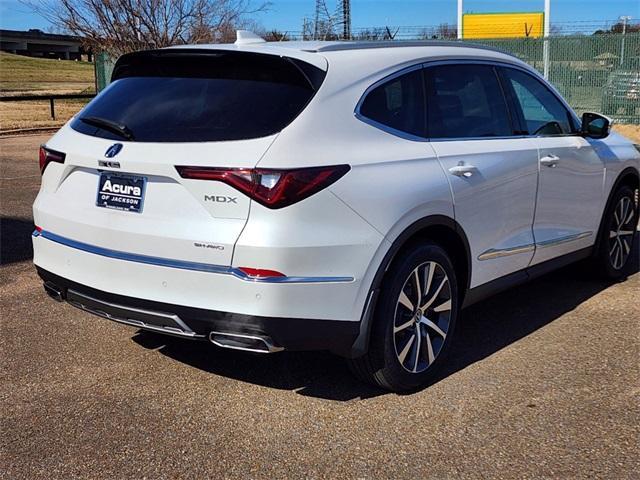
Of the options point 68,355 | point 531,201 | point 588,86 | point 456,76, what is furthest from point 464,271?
point 588,86

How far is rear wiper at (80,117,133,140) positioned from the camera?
366cm

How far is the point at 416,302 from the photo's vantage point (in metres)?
3.91

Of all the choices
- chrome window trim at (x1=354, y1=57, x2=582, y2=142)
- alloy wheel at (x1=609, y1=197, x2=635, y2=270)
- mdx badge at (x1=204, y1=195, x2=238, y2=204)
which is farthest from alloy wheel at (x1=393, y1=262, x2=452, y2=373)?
alloy wheel at (x1=609, y1=197, x2=635, y2=270)

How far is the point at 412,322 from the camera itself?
3908 millimetres

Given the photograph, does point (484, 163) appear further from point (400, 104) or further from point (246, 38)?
point (246, 38)

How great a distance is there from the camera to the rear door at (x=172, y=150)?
331cm

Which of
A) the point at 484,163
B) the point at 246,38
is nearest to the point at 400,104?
the point at 484,163

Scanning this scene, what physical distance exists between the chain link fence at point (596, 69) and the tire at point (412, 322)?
47.6 feet

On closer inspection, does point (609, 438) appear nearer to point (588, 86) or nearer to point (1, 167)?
point (1, 167)

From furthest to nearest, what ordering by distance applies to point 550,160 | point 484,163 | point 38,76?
1. point 38,76
2. point 550,160
3. point 484,163

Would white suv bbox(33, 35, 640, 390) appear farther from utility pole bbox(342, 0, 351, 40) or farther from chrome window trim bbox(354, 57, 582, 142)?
utility pole bbox(342, 0, 351, 40)

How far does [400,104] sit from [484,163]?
683mm

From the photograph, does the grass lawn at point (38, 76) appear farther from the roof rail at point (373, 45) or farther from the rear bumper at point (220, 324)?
the rear bumper at point (220, 324)

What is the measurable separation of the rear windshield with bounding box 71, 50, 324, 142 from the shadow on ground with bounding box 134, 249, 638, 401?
4.78ft
